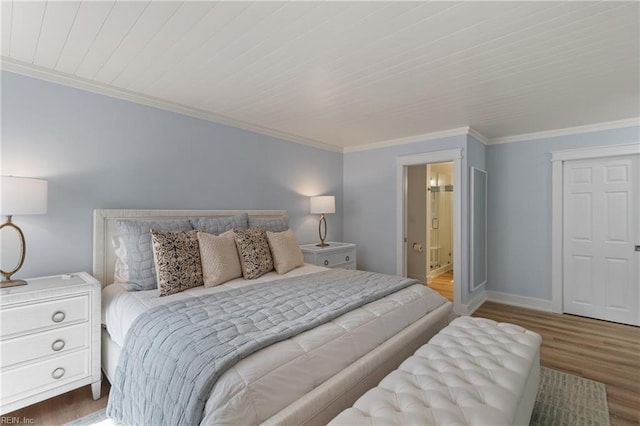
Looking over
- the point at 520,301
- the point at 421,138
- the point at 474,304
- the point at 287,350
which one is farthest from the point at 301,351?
the point at 520,301

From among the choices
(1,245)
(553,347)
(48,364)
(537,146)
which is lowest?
(553,347)

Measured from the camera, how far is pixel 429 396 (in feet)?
4.30

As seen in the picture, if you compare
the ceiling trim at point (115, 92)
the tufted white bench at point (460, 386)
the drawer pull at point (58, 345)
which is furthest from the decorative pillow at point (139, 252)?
the tufted white bench at point (460, 386)

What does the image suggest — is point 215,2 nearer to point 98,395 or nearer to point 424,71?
point 424,71

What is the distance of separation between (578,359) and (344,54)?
10.6ft

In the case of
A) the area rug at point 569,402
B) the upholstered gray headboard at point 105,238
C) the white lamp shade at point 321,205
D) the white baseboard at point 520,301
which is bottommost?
the area rug at point 569,402

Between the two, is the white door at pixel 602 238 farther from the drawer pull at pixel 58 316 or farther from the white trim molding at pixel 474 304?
the drawer pull at pixel 58 316

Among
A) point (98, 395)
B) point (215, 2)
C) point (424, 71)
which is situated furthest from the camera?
point (424, 71)

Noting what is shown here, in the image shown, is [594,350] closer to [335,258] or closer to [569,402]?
[569,402]

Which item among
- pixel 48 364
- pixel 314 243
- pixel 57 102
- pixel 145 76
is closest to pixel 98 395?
pixel 48 364

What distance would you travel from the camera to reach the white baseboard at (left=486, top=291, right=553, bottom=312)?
4.06 m

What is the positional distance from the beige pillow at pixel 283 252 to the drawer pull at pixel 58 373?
5.35 feet

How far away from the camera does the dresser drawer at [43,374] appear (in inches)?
72.1

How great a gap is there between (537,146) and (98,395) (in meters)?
5.26
